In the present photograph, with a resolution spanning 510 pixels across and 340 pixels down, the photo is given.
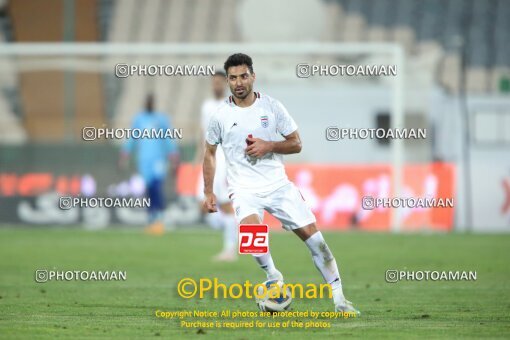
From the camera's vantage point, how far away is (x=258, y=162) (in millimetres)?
9773

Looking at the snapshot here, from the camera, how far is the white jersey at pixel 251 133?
31.6 feet

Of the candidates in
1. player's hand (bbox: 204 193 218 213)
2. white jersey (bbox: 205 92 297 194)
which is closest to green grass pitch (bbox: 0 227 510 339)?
player's hand (bbox: 204 193 218 213)

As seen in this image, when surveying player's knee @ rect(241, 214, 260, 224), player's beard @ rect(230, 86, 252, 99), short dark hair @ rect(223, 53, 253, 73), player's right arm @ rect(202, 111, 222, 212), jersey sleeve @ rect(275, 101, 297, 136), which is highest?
short dark hair @ rect(223, 53, 253, 73)

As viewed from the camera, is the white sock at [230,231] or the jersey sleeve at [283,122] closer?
the jersey sleeve at [283,122]

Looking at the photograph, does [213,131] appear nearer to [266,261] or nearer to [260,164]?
[260,164]

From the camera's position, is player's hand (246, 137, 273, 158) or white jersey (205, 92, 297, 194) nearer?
player's hand (246, 137, 273, 158)

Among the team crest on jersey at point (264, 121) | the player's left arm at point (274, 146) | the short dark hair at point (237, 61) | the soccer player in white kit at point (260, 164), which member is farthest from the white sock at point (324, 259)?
the short dark hair at point (237, 61)

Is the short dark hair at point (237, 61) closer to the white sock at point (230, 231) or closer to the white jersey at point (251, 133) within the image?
the white jersey at point (251, 133)

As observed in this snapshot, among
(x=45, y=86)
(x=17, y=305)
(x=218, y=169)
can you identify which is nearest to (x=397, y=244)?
(x=218, y=169)

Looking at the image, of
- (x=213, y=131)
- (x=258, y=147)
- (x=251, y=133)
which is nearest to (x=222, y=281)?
(x=213, y=131)

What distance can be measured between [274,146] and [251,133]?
0.23 m

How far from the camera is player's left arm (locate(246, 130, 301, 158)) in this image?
9.48 metres

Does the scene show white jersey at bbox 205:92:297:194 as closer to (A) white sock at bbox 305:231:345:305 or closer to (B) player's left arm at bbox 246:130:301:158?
(B) player's left arm at bbox 246:130:301:158

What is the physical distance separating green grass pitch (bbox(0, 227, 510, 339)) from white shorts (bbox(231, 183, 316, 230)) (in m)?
0.94
